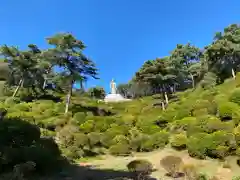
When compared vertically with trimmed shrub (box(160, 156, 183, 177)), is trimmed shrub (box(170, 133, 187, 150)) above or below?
above

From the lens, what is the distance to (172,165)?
1448cm

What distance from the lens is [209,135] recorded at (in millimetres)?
17125

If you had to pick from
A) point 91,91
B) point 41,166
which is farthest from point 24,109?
point 91,91

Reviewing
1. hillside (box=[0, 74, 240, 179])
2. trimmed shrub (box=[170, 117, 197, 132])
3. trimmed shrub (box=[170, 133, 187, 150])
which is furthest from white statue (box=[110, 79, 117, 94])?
trimmed shrub (box=[170, 133, 187, 150])

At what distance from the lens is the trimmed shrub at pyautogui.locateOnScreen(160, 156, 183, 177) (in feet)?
44.7

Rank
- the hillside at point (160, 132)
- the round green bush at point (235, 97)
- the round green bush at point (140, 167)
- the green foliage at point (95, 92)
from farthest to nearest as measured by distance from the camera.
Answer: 1. the green foliage at point (95, 92)
2. the round green bush at point (235, 97)
3. the hillside at point (160, 132)
4. the round green bush at point (140, 167)

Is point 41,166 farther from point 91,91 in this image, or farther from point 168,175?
point 91,91

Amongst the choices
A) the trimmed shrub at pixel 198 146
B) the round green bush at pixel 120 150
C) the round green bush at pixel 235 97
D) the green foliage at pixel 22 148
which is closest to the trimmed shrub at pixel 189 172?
the trimmed shrub at pixel 198 146

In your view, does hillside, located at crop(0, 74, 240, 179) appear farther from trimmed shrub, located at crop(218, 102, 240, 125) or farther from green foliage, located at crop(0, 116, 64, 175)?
green foliage, located at crop(0, 116, 64, 175)

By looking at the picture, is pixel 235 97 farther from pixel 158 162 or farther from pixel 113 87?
pixel 113 87

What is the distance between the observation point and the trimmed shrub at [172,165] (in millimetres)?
13620

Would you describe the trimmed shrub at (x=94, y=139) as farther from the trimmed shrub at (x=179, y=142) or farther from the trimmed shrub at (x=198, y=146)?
the trimmed shrub at (x=198, y=146)

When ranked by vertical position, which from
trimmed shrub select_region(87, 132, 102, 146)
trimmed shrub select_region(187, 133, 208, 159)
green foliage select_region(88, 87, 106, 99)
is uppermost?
green foliage select_region(88, 87, 106, 99)

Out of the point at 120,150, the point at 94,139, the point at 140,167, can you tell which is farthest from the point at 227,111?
the point at 94,139
